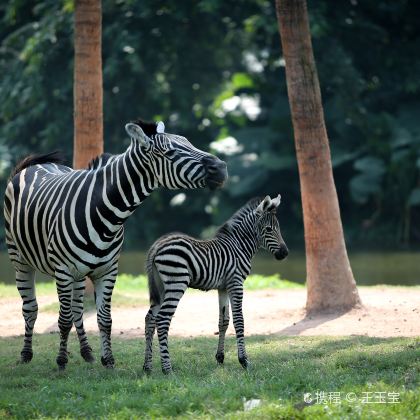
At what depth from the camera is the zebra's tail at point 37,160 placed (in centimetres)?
1065

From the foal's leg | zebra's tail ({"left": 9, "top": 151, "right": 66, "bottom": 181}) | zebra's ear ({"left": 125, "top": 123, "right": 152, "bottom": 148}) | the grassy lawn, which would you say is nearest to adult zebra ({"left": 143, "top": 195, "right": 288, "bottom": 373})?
the foal's leg

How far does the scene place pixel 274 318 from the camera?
12.6 meters

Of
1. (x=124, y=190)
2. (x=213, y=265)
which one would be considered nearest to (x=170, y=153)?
(x=124, y=190)

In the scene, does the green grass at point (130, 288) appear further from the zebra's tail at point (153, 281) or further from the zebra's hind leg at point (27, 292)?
the zebra's tail at point (153, 281)

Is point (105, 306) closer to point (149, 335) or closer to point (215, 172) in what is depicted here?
point (149, 335)

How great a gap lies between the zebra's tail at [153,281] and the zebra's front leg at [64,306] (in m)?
0.82

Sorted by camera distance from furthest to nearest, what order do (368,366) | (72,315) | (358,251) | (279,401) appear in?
(358,251) < (72,315) < (368,366) < (279,401)

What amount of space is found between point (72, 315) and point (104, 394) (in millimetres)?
1678

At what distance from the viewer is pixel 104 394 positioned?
7.62m

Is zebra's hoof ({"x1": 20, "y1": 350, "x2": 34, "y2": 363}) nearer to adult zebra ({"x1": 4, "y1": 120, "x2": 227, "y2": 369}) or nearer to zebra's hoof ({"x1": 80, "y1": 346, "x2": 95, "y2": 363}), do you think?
adult zebra ({"x1": 4, "y1": 120, "x2": 227, "y2": 369})

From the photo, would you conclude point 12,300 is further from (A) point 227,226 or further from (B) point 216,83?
(B) point 216,83

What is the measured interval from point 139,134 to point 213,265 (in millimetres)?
1574

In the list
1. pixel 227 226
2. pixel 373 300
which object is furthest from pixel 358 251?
pixel 227 226

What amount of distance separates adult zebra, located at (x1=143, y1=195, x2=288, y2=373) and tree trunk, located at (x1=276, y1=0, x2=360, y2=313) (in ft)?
9.82
